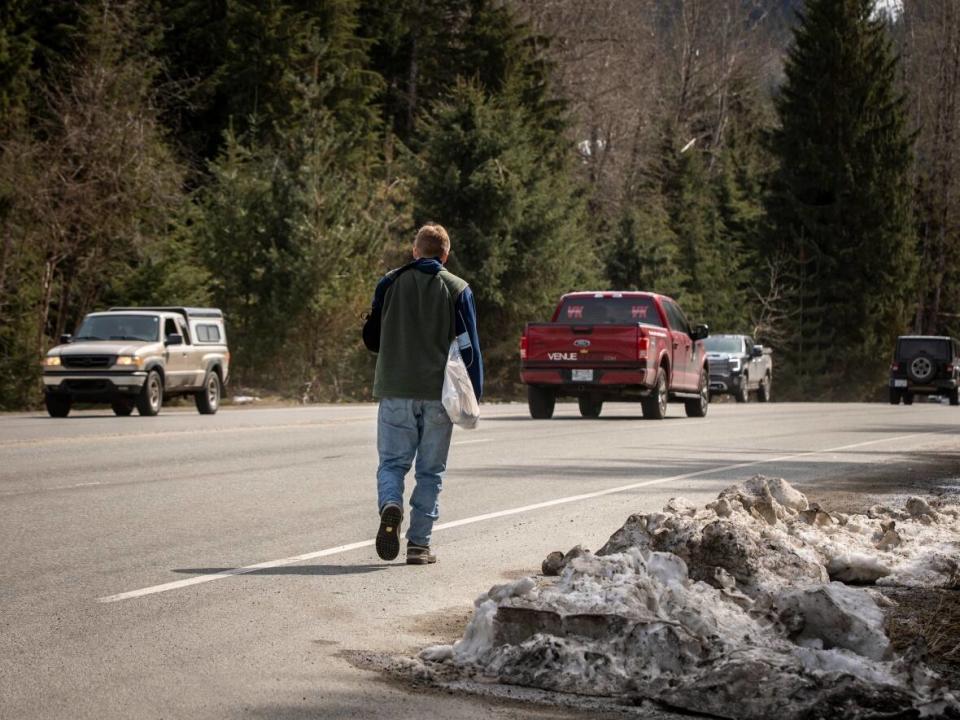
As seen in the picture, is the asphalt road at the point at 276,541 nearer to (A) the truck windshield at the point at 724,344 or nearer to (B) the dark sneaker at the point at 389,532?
(B) the dark sneaker at the point at 389,532

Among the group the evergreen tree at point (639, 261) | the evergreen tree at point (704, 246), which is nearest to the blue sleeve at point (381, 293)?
the evergreen tree at point (639, 261)

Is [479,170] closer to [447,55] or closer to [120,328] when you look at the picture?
[447,55]

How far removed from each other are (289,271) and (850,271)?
102 feet

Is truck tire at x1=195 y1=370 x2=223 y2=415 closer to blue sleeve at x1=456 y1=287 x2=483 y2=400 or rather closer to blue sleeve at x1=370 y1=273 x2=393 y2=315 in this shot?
blue sleeve at x1=370 y1=273 x2=393 y2=315

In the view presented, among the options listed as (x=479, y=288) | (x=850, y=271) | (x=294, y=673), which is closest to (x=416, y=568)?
(x=294, y=673)

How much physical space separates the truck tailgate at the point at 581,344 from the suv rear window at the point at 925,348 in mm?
21620

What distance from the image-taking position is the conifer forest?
Result: 127 feet

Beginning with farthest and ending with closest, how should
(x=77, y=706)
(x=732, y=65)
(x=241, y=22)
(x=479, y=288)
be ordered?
1. (x=732, y=65)
2. (x=241, y=22)
3. (x=479, y=288)
4. (x=77, y=706)

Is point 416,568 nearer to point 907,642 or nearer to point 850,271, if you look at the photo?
point 907,642

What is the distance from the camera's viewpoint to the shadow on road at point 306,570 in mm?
9055

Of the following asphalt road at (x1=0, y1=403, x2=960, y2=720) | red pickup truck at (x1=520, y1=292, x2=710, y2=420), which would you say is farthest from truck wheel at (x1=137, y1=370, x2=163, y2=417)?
red pickup truck at (x1=520, y1=292, x2=710, y2=420)

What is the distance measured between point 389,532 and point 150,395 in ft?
62.3

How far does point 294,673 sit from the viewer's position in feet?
20.6

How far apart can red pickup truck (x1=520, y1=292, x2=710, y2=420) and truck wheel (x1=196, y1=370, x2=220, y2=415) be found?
629 centimetres
